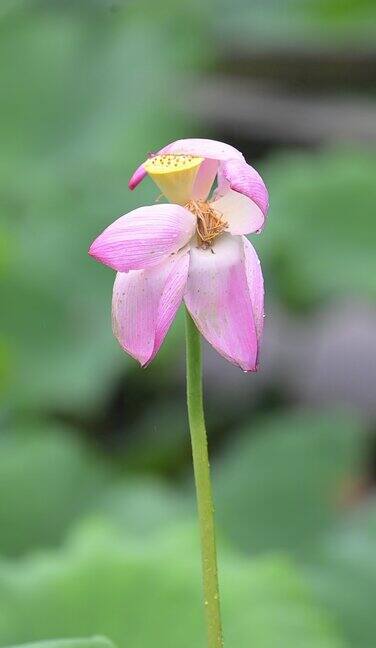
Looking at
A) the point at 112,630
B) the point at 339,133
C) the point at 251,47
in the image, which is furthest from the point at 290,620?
the point at 251,47

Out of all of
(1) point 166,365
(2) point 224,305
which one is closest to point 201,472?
→ (2) point 224,305

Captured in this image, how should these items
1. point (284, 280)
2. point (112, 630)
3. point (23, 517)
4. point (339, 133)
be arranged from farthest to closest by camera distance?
point (339, 133) < point (284, 280) < point (23, 517) < point (112, 630)

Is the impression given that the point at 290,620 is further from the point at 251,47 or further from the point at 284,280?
the point at 251,47

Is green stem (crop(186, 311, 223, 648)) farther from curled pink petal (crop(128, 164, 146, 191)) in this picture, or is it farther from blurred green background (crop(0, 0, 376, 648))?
blurred green background (crop(0, 0, 376, 648))

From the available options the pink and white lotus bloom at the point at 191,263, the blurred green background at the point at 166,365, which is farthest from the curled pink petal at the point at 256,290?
the blurred green background at the point at 166,365

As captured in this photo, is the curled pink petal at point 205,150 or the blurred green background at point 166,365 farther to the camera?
the blurred green background at point 166,365

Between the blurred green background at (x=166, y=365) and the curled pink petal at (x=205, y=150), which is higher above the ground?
the blurred green background at (x=166, y=365)

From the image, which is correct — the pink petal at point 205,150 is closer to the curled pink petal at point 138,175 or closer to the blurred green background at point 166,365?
the curled pink petal at point 138,175
